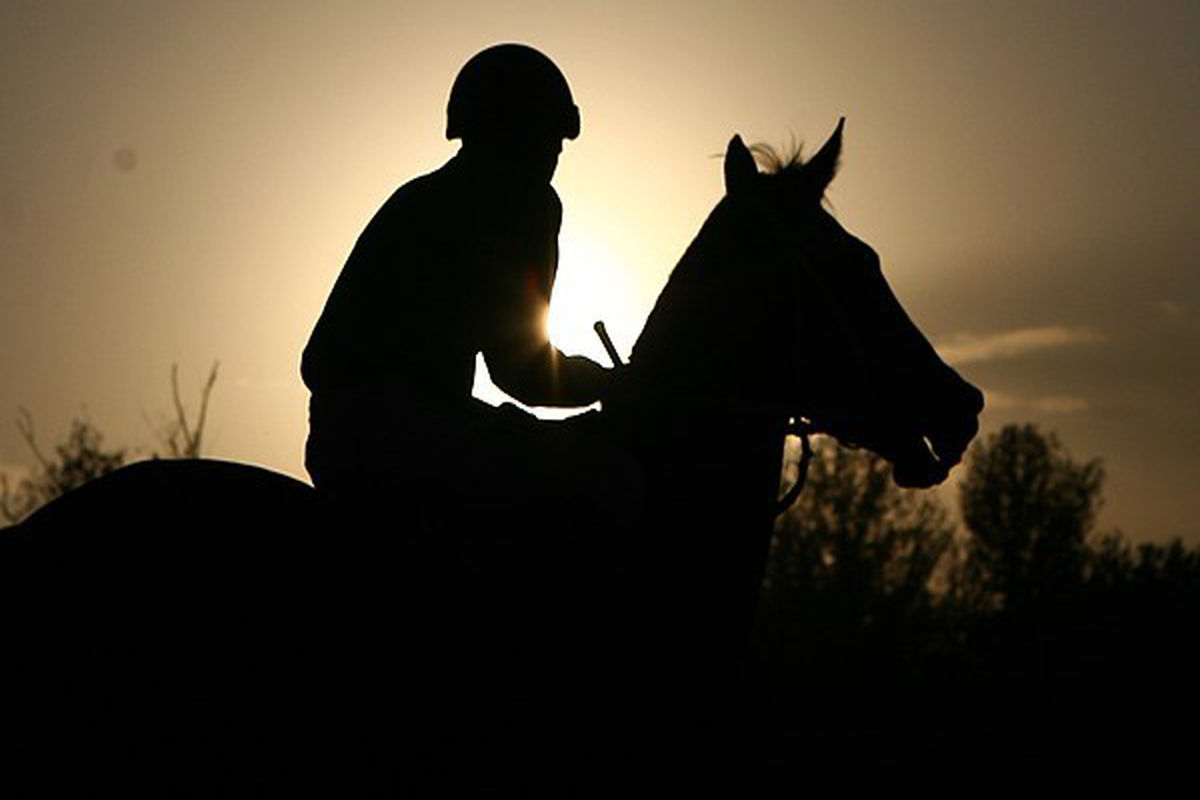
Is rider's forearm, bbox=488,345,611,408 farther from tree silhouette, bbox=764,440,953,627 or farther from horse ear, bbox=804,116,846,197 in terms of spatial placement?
tree silhouette, bbox=764,440,953,627

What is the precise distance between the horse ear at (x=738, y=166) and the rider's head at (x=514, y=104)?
674mm

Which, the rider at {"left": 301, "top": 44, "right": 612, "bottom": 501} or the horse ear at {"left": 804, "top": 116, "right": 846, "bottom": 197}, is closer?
the rider at {"left": 301, "top": 44, "right": 612, "bottom": 501}

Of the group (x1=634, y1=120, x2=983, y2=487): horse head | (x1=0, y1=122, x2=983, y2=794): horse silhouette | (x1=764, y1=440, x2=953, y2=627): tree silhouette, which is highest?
(x1=764, y1=440, x2=953, y2=627): tree silhouette

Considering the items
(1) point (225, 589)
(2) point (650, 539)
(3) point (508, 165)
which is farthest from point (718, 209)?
(1) point (225, 589)

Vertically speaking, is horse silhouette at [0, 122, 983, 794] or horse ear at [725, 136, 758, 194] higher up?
horse ear at [725, 136, 758, 194]

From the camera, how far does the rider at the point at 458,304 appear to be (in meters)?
5.40

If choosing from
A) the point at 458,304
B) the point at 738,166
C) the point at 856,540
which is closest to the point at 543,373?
the point at 458,304

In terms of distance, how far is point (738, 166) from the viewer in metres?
6.21

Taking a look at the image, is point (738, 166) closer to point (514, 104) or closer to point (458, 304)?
point (514, 104)

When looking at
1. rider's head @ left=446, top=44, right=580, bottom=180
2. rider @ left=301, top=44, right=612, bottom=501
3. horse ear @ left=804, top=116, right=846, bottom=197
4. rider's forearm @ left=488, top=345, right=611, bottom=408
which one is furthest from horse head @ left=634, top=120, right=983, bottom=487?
rider's head @ left=446, top=44, right=580, bottom=180

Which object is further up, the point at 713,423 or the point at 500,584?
the point at 713,423

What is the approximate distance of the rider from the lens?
5398 millimetres

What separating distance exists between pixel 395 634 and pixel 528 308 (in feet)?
4.23

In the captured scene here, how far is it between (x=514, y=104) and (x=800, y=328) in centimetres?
141
